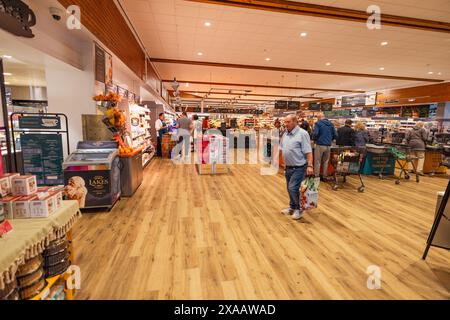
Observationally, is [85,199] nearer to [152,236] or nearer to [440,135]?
[152,236]

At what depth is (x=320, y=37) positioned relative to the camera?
6523 mm

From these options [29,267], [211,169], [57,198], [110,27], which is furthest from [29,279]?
[211,169]

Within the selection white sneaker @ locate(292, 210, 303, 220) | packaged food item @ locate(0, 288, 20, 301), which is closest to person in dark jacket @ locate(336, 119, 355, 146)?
white sneaker @ locate(292, 210, 303, 220)

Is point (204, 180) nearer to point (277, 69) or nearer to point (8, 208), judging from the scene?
point (8, 208)

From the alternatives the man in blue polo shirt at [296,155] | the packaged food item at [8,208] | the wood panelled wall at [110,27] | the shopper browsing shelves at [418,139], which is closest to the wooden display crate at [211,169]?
the wood panelled wall at [110,27]

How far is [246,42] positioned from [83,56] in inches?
177

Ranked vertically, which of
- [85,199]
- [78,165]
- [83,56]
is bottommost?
[85,199]

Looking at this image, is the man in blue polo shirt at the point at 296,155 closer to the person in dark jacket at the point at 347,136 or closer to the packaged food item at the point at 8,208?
the packaged food item at the point at 8,208

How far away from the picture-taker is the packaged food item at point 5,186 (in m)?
1.72

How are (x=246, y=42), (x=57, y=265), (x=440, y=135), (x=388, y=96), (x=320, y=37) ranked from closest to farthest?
(x=57, y=265), (x=320, y=37), (x=246, y=42), (x=440, y=135), (x=388, y=96)

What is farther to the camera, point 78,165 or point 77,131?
point 77,131

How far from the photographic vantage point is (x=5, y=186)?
1752 mm

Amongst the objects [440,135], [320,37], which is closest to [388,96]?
[440,135]

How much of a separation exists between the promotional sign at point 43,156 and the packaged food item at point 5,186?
269 centimetres
